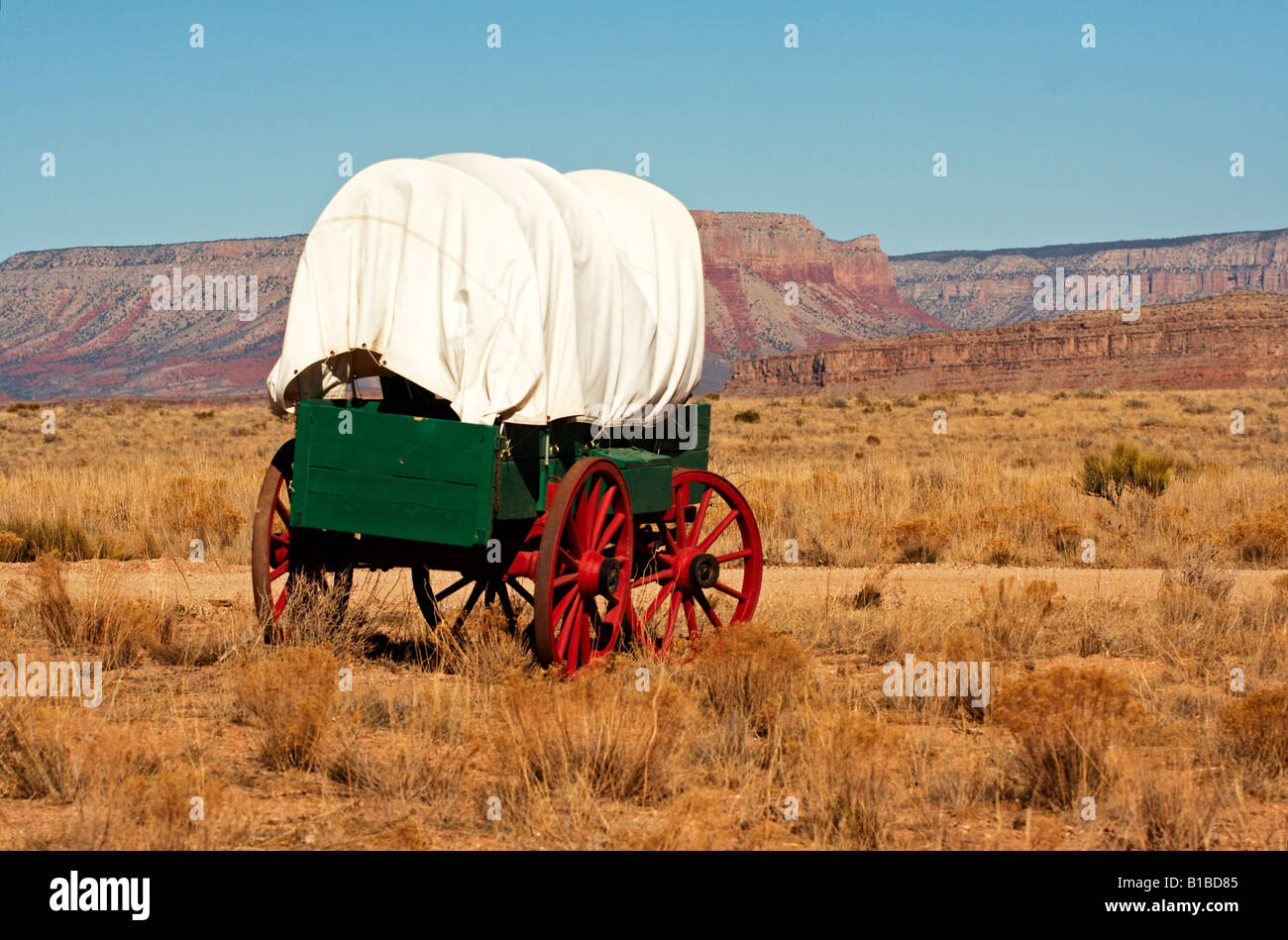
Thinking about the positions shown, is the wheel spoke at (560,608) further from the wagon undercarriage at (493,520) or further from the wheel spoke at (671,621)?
the wheel spoke at (671,621)

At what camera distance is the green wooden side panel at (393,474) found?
6.10 m

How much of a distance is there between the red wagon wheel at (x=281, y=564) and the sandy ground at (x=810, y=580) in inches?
76.2

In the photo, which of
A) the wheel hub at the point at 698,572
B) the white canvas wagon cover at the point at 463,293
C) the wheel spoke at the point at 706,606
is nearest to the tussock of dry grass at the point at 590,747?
the white canvas wagon cover at the point at 463,293

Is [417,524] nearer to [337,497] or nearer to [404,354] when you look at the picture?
[337,497]

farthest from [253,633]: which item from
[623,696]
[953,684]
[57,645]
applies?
[953,684]

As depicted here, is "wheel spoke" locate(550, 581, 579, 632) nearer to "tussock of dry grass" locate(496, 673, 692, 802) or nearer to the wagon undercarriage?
the wagon undercarriage

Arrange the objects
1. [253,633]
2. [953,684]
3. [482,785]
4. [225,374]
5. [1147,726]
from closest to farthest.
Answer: [482,785], [1147,726], [953,684], [253,633], [225,374]

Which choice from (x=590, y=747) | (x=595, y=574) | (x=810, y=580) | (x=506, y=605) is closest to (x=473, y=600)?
(x=506, y=605)

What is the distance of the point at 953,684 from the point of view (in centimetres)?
671

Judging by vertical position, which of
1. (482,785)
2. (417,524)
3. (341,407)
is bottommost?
(482,785)

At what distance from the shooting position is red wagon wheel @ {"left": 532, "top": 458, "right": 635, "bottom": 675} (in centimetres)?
621

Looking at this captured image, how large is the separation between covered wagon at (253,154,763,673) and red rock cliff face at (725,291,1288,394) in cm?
8276

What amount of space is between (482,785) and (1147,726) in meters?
2.96

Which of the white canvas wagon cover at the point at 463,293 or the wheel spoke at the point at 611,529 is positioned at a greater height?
the white canvas wagon cover at the point at 463,293
